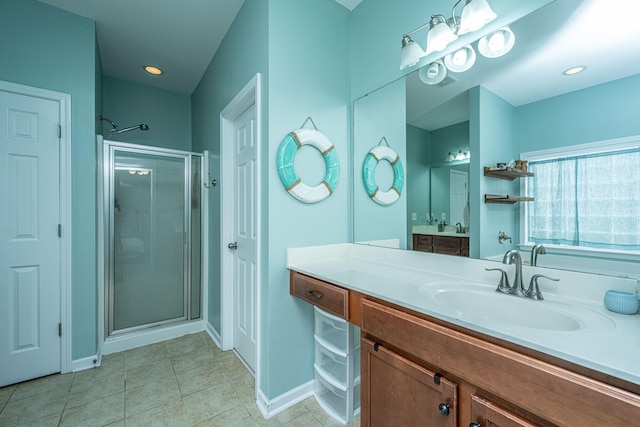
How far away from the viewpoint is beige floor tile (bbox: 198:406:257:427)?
1.49m

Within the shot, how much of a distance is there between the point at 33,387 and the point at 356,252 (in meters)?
2.39

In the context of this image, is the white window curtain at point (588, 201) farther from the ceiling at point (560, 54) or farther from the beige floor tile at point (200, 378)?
the beige floor tile at point (200, 378)

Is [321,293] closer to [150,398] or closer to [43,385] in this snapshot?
[150,398]

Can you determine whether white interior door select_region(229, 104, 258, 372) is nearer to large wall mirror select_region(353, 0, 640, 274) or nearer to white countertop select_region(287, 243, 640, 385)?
white countertop select_region(287, 243, 640, 385)

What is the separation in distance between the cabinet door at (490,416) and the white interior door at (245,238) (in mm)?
1404

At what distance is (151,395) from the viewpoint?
5.69ft

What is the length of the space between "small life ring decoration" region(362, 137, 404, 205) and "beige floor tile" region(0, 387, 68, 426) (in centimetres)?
237

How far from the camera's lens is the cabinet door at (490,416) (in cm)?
70

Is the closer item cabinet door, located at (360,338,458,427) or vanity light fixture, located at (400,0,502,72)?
cabinet door, located at (360,338,458,427)

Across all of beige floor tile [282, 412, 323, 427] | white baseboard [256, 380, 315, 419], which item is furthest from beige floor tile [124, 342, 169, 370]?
beige floor tile [282, 412, 323, 427]

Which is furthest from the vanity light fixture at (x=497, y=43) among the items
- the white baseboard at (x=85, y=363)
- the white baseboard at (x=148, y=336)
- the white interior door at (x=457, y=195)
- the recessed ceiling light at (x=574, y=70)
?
the white baseboard at (x=85, y=363)

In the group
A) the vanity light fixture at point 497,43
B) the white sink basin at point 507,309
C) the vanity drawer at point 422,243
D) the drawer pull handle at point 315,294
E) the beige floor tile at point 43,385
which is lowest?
the beige floor tile at point 43,385

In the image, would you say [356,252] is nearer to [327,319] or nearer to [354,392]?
[327,319]

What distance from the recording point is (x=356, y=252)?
1896 millimetres
